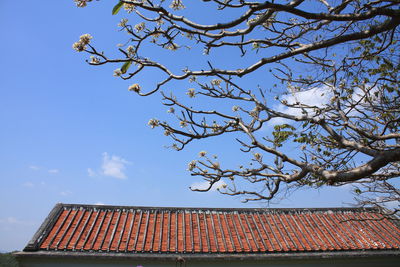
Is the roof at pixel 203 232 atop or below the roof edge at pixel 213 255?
atop

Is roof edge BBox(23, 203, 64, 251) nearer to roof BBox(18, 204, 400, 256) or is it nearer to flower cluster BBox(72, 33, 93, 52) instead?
roof BBox(18, 204, 400, 256)

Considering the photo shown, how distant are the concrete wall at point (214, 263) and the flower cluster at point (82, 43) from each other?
6.73 m

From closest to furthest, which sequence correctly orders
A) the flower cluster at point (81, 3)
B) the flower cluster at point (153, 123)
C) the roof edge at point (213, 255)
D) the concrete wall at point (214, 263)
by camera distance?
the flower cluster at point (81, 3), the flower cluster at point (153, 123), the roof edge at point (213, 255), the concrete wall at point (214, 263)

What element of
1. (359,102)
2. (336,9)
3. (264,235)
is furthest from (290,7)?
(264,235)

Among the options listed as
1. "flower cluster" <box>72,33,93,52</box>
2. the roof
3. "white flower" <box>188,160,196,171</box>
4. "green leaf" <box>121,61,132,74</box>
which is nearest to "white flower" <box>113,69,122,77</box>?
"green leaf" <box>121,61,132,74</box>

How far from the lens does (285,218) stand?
39.6ft

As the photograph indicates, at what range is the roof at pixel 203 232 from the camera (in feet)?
31.0

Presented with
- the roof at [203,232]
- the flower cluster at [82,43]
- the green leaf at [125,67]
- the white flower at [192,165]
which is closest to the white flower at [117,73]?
the green leaf at [125,67]

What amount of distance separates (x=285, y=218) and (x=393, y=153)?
8604 mm

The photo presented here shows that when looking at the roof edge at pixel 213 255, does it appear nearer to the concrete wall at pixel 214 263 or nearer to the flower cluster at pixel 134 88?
the concrete wall at pixel 214 263

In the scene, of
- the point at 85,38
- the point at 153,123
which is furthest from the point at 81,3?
the point at 153,123

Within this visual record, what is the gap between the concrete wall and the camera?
8891 millimetres

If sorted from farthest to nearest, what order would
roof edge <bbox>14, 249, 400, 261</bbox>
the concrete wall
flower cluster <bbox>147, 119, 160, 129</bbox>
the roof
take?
the roof
the concrete wall
roof edge <bbox>14, 249, 400, 261</bbox>
flower cluster <bbox>147, 119, 160, 129</bbox>

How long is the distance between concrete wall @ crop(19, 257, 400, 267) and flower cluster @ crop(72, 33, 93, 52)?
6732 mm
